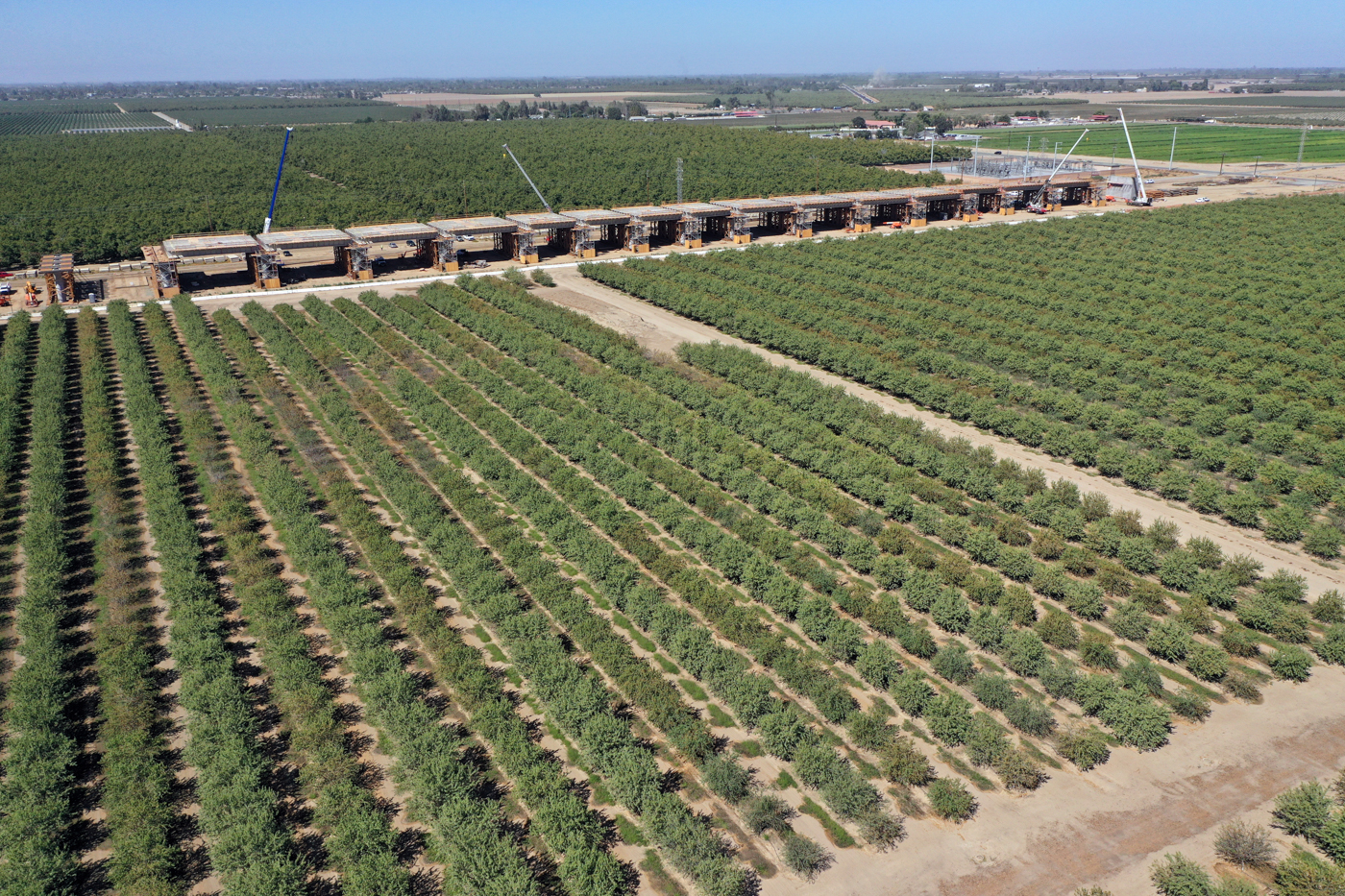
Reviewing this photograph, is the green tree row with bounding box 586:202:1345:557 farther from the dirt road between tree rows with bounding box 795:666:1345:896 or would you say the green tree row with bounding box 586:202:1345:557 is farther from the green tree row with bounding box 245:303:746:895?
the green tree row with bounding box 245:303:746:895

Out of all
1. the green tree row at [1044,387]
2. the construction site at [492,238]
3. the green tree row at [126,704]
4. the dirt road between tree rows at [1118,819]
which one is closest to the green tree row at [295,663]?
the green tree row at [126,704]

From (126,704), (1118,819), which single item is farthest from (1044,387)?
(126,704)

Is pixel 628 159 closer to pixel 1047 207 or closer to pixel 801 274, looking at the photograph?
pixel 1047 207

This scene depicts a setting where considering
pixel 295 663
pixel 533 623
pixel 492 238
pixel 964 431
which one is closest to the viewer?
pixel 295 663

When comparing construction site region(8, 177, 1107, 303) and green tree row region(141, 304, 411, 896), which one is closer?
green tree row region(141, 304, 411, 896)

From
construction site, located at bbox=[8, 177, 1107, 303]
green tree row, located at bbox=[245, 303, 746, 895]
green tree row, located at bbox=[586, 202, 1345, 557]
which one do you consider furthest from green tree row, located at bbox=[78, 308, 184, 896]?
construction site, located at bbox=[8, 177, 1107, 303]

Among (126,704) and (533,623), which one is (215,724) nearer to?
(126,704)
